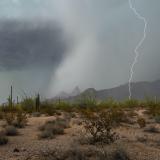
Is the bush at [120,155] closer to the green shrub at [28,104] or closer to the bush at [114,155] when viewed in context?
the bush at [114,155]

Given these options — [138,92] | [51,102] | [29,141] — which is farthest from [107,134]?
[138,92]

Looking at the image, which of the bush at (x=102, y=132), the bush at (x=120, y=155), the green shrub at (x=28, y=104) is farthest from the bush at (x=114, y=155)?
the green shrub at (x=28, y=104)

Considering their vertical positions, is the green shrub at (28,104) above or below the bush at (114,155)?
above

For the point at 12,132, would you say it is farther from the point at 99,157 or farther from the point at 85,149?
the point at 99,157

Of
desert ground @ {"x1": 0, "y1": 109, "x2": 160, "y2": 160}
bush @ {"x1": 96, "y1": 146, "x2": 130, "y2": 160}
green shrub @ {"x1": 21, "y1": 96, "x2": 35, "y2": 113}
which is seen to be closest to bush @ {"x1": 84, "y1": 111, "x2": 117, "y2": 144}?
desert ground @ {"x1": 0, "y1": 109, "x2": 160, "y2": 160}

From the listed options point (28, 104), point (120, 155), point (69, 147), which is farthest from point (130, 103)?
point (120, 155)

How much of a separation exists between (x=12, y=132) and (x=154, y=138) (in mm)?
7259

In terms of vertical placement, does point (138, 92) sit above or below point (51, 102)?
above

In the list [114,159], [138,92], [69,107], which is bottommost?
[114,159]

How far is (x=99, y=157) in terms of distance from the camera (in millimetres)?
15016

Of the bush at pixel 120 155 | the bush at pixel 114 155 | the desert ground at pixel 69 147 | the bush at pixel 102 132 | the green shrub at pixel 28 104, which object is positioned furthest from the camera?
the green shrub at pixel 28 104

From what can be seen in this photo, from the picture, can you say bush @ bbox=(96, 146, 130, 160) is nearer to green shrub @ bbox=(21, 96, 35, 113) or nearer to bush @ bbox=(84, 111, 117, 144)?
bush @ bbox=(84, 111, 117, 144)

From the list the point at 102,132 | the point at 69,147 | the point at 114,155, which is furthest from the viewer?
the point at 102,132

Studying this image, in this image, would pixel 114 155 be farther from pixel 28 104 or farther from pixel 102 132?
pixel 28 104
